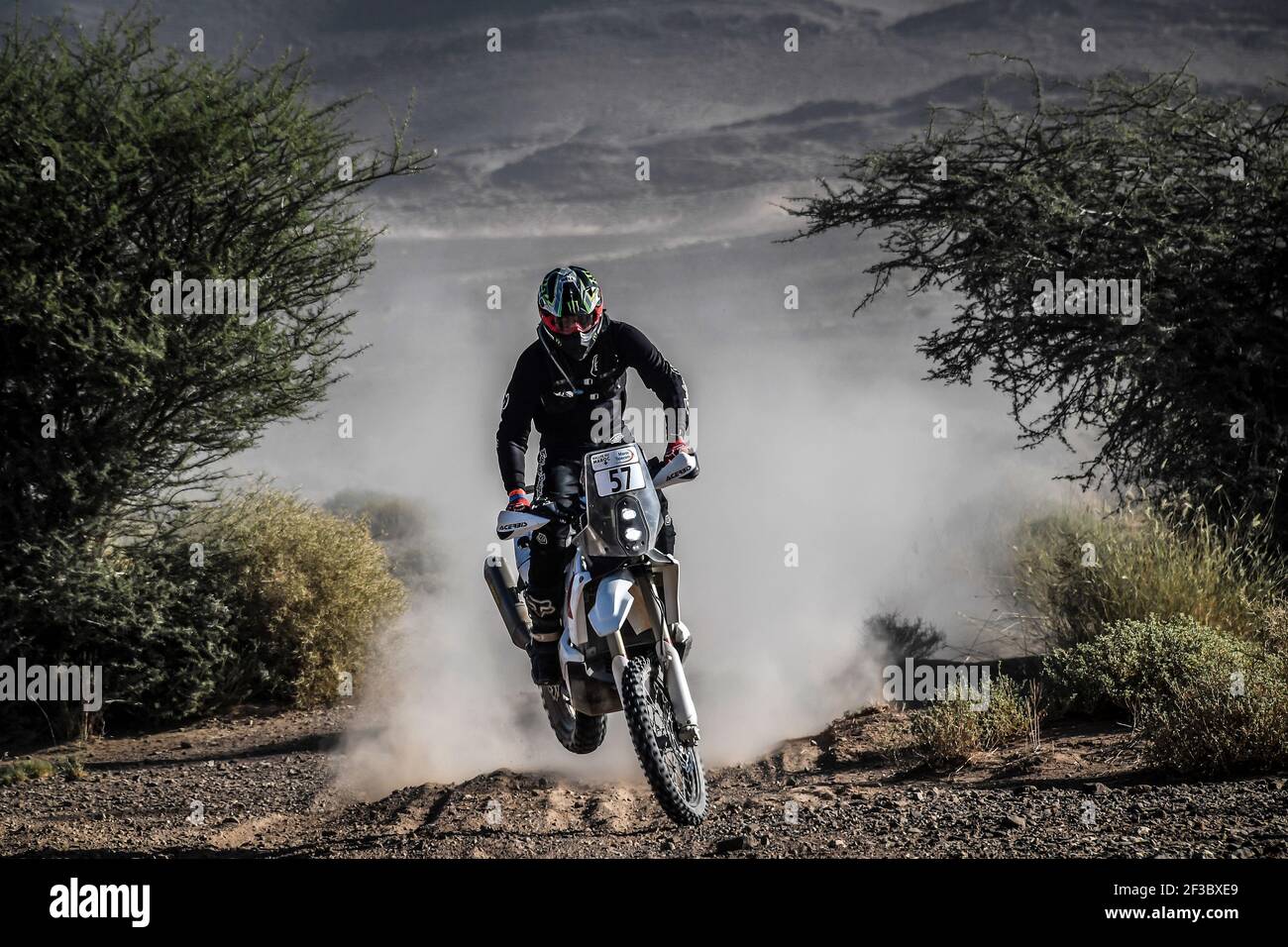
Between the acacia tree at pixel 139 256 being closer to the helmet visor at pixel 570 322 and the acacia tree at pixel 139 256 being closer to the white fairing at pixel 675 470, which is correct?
the helmet visor at pixel 570 322

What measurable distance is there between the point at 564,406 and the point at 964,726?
3.77m

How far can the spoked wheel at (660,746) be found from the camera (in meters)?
6.26

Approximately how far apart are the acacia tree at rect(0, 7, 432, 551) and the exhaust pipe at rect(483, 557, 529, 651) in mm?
6296

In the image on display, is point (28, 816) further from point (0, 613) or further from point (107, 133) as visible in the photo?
point (107, 133)

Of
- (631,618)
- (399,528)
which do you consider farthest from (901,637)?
(399,528)

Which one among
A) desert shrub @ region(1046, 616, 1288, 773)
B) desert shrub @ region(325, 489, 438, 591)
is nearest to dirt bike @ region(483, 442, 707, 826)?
desert shrub @ region(1046, 616, 1288, 773)

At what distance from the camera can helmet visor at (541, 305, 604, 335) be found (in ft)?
22.9

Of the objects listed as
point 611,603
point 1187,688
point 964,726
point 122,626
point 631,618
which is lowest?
point 964,726

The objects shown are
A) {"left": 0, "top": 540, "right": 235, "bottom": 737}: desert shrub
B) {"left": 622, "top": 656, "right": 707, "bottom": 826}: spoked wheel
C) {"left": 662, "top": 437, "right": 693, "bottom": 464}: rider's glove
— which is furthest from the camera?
{"left": 0, "top": 540, "right": 235, "bottom": 737}: desert shrub

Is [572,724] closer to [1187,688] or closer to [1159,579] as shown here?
[1187,688]

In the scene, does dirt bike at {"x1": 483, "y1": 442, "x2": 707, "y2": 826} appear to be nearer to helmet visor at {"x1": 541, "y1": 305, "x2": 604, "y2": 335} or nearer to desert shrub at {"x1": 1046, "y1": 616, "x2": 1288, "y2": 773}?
helmet visor at {"x1": 541, "y1": 305, "x2": 604, "y2": 335}

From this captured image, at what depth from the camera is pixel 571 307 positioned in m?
6.95

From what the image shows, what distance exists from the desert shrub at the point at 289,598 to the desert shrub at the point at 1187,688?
26.5 ft

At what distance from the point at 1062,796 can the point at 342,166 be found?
35.1ft
